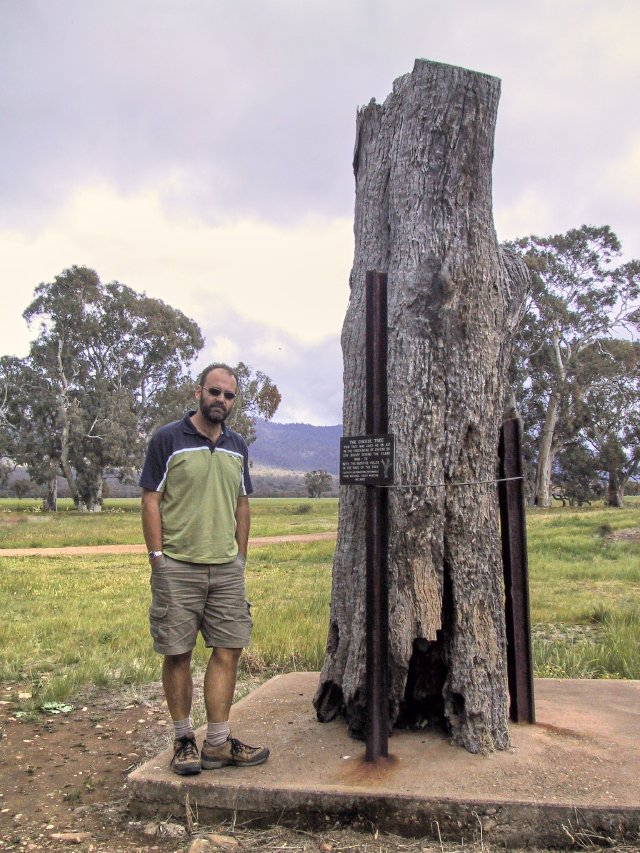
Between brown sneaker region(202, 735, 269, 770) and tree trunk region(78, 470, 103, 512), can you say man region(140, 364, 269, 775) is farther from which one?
tree trunk region(78, 470, 103, 512)

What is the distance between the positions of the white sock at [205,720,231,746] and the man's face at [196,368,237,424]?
4.34ft

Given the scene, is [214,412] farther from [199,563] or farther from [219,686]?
[219,686]

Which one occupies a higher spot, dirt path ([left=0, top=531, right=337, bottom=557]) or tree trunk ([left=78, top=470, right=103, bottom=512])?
tree trunk ([left=78, top=470, right=103, bottom=512])

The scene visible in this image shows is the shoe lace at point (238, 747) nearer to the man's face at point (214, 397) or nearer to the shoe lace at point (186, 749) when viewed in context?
the shoe lace at point (186, 749)

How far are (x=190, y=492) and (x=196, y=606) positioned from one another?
51cm

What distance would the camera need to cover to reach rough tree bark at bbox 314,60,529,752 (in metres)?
3.47

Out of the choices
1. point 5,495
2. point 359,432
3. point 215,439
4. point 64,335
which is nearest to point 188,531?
point 215,439

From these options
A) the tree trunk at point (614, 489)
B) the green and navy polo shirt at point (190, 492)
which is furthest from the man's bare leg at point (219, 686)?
the tree trunk at point (614, 489)

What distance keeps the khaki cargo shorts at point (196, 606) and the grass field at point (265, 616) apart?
1.97 metres

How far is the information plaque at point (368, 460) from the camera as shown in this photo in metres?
3.38

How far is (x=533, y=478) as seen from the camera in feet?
137

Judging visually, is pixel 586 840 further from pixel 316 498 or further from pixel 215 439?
pixel 316 498

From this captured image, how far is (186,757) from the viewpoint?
10.8 ft

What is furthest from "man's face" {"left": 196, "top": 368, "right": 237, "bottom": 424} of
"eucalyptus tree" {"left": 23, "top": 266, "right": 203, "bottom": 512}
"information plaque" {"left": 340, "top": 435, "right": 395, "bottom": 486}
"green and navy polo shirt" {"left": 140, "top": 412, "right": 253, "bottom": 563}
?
"eucalyptus tree" {"left": 23, "top": 266, "right": 203, "bottom": 512}
